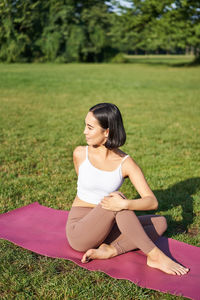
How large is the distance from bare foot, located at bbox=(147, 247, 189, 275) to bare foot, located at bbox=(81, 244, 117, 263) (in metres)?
0.33

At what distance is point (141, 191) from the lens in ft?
9.48

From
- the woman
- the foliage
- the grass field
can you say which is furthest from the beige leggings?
the foliage

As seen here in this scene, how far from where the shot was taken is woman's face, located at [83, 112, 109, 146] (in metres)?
2.87

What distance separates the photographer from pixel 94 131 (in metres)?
2.90

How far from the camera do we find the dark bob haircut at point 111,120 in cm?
281

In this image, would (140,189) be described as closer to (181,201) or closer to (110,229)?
(110,229)

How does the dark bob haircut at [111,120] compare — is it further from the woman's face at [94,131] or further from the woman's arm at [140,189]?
the woman's arm at [140,189]

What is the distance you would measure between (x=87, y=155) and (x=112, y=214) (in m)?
0.59

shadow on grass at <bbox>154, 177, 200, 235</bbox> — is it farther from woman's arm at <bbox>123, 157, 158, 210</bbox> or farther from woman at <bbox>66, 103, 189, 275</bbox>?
woman's arm at <bbox>123, 157, 158, 210</bbox>

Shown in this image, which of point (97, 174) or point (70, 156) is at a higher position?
point (97, 174)

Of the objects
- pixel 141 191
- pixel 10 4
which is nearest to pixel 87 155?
pixel 141 191

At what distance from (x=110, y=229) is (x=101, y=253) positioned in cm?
22

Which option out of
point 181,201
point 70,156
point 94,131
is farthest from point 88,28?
point 94,131

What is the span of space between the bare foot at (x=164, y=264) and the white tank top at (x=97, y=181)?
0.60m
